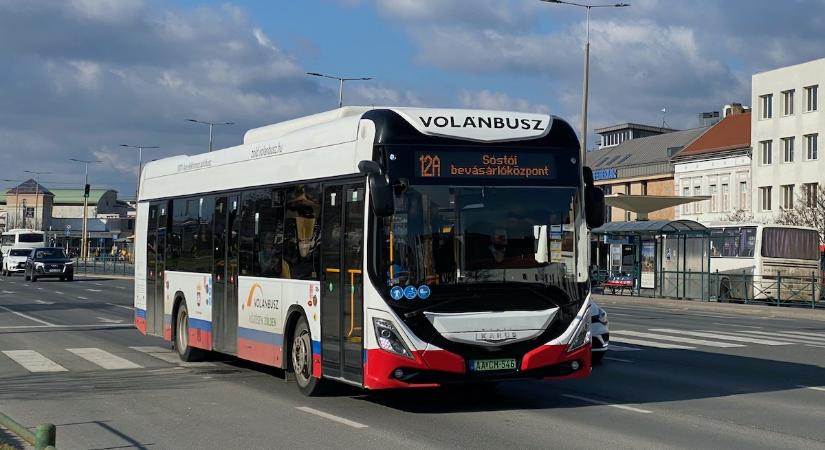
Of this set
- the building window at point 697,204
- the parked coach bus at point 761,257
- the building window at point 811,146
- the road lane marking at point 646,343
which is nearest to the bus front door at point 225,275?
the road lane marking at point 646,343

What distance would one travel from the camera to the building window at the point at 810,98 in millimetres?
69125

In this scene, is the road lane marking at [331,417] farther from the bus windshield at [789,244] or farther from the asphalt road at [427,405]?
the bus windshield at [789,244]

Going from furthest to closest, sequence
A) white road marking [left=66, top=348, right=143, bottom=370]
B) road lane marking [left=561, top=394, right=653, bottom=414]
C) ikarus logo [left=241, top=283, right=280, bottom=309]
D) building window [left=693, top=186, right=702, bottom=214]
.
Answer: building window [left=693, top=186, right=702, bottom=214] < white road marking [left=66, top=348, right=143, bottom=370] < ikarus logo [left=241, top=283, right=280, bottom=309] < road lane marking [left=561, top=394, right=653, bottom=414]

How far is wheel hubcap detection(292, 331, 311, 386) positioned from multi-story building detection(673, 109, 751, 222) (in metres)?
62.2

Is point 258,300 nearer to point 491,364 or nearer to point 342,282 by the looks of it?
point 342,282

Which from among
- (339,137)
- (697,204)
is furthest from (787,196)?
(339,137)

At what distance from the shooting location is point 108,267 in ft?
257

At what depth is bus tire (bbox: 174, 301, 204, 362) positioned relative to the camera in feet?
56.5

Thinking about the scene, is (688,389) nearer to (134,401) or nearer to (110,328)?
(134,401)

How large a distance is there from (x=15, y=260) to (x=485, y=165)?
66.6 meters

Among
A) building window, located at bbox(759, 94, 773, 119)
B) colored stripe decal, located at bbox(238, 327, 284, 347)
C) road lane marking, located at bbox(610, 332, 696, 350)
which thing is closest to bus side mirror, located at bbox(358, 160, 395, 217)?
colored stripe decal, located at bbox(238, 327, 284, 347)

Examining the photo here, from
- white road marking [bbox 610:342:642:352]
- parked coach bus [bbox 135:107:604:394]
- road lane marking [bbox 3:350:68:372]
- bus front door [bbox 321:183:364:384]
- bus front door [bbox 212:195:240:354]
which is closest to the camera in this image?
parked coach bus [bbox 135:107:604:394]

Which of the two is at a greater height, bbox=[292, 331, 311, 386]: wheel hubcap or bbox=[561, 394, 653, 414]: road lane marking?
bbox=[292, 331, 311, 386]: wheel hubcap

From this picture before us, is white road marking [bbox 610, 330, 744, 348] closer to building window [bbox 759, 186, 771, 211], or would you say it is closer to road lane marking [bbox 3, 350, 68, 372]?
road lane marking [bbox 3, 350, 68, 372]
